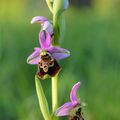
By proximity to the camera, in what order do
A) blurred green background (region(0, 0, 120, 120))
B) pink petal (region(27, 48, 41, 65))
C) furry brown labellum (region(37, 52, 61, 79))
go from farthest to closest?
blurred green background (region(0, 0, 120, 120)) → pink petal (region(27, 48, 41, 65)) → furry brown labellum (region(37, 52, 61, 79))

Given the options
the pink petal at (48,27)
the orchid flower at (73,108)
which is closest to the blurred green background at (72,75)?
the orchid flower at (73,108)

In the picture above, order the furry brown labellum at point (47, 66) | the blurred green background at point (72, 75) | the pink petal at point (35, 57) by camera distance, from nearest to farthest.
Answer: the furry brown labellum at point (47, 66) → the pink petal at point (35, 57) → the blurred green background at point (72, 75)

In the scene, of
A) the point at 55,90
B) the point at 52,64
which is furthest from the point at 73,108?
the point at 52,64

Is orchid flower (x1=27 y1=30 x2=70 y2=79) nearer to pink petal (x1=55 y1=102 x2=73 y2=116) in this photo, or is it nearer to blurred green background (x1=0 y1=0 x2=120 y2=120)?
pink petal (x1=55 y1=102 x2=73 y2=116)

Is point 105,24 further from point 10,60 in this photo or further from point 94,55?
point 10,60

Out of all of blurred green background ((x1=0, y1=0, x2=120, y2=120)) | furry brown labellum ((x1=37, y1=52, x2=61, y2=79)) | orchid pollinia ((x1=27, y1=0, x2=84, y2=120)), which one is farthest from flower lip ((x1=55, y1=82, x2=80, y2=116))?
blurred green background ((x1=0, y1=0, x2=120, y2=120))

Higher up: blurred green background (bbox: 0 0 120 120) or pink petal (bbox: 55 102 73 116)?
pink petal (bbox: 55 102 73 116)

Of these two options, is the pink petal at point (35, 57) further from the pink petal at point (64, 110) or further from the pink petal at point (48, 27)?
the pink petal at point (64, 110)

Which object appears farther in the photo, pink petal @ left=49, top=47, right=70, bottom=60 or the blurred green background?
the blurred green background
